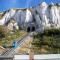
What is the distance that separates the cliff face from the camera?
17.7 m

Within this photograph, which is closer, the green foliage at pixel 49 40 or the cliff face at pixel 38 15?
the green foliage at pixel 49 40

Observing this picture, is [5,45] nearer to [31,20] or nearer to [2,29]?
[2,29]

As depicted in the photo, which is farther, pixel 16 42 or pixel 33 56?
pixel 16 42

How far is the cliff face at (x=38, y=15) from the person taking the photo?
57.9 feet

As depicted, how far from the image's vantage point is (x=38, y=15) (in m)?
18.5

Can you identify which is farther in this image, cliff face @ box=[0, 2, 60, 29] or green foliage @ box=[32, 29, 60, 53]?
cliff face @ box=[0, 2, 60, 29]

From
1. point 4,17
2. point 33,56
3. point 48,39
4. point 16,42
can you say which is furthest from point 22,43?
point 4,17

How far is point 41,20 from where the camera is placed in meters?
18.0

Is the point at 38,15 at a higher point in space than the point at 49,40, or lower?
higher

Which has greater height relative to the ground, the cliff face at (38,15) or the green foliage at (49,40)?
the cliff face at (38,15)

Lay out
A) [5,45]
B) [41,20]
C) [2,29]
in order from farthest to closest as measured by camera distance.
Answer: [41,20]
[2,29]
[5,45]

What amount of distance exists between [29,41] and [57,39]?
1509mm

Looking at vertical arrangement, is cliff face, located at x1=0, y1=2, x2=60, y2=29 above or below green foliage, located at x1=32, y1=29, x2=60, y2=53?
above

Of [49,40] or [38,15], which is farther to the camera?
[38,15]
